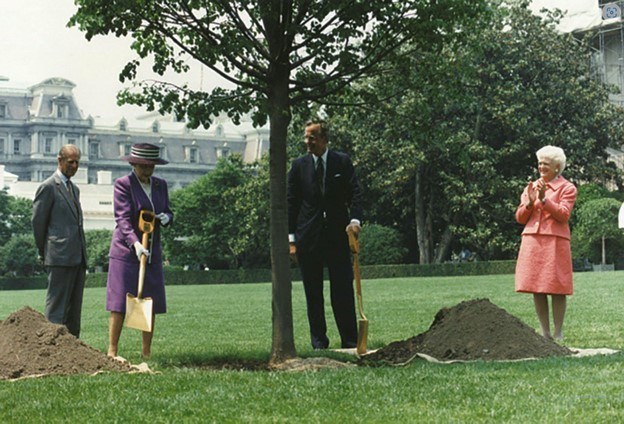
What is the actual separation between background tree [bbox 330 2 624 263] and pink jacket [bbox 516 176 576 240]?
3359cm

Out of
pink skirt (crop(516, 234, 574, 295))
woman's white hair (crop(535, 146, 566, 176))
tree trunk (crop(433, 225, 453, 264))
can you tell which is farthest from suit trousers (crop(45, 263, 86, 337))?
tree trunk (crop(433, 225, 453, 264))

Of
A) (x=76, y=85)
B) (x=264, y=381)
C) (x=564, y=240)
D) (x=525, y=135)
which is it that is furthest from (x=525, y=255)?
(x=76, y=85)

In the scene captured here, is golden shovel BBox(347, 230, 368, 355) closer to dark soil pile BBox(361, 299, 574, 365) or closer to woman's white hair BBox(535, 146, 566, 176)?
dark soil pile BBox(361, 299, 574, 365)

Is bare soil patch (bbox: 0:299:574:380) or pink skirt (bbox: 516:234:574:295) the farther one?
pink skirt (bbox: 516:234:574:295)

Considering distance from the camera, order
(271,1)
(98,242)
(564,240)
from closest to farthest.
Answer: (271,1) < (564,240) < (98,242)

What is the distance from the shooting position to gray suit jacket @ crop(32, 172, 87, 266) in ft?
29.2

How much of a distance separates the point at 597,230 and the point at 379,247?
9.05 meters

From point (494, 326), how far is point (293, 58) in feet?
8.54

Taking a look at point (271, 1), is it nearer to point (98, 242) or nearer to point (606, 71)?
point (606, 71)

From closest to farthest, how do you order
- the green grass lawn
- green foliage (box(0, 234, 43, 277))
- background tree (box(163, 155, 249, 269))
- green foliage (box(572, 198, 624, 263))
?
the green grass lawn → green foliage (box(572, 198, 624, 263)) → background tree (box(163, 155, 249, 269)) → green foliage (box(0, 234, 43, 277))

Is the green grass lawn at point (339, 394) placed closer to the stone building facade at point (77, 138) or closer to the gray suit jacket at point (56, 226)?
the gray suit jacket at point (56, 226)

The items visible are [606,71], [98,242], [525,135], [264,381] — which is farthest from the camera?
[98,242]

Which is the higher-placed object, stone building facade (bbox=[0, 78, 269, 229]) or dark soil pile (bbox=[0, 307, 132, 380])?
stone building facade (bbox=[0, 78, 269, 229])

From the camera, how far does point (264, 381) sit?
6.79 meters
